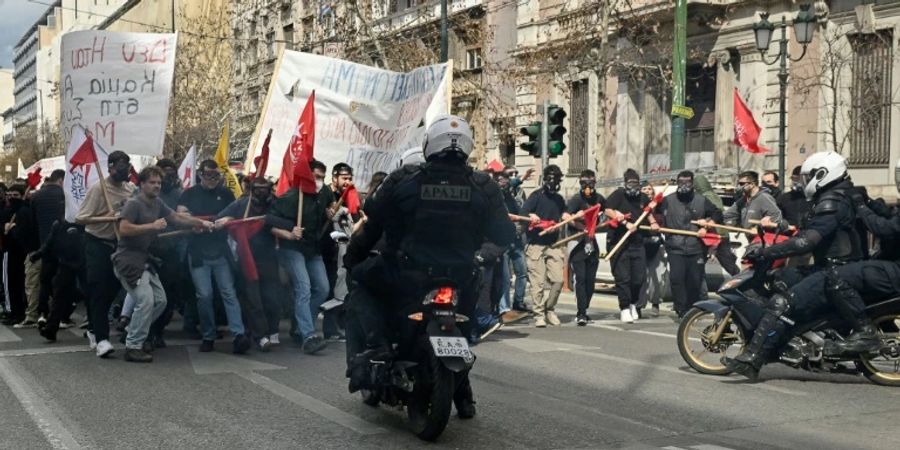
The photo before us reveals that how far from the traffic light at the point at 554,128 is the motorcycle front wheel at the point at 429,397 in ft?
39.1

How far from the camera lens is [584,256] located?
13.4m

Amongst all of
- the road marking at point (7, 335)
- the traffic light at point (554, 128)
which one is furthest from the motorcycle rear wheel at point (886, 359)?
the traffic light at point (554, 128)

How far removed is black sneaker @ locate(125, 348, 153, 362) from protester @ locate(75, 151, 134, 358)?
278mm

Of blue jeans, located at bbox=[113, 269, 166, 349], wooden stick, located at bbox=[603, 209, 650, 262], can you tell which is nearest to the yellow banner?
blue jeans, located at bbox=[113, 269, 166, 349]

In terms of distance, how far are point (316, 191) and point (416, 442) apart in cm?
471

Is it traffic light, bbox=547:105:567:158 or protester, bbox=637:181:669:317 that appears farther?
traffic light, bbox=547:105:567:158

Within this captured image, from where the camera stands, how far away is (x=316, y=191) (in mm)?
10766

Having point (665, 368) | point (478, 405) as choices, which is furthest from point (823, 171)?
point (478, 405)

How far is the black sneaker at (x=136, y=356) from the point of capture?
9.79 meters

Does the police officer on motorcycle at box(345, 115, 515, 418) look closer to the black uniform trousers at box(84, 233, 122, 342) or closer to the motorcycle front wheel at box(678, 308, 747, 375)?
the motorcycle front wheel at box(678, 308, 747, 375)

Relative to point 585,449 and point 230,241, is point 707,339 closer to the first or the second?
point 585,449

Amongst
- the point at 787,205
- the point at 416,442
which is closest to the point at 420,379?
the point at 416,442

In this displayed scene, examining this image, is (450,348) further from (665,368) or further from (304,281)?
(304,281)

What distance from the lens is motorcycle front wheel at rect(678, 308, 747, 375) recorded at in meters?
9.16
